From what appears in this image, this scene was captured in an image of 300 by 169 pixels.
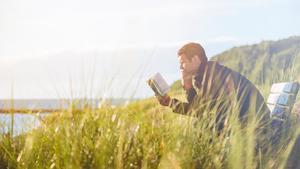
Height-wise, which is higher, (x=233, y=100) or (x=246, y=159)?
(x=233, y=100)

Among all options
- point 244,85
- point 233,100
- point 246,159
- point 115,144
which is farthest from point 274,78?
point 115,144

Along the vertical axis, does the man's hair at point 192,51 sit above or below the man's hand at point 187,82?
above

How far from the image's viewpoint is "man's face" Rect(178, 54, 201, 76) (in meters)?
5.34

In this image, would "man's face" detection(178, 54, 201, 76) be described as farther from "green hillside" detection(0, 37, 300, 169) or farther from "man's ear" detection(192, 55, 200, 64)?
"green hillside" detection(0, 37, 300, 169)

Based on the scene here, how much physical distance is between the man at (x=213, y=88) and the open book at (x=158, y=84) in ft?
0.21

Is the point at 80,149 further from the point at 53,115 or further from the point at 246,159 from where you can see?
the point at 246,159

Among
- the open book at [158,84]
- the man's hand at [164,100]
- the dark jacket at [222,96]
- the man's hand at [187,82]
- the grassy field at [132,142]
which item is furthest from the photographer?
the man's hand at [187,82]

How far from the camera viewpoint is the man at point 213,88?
4992mm

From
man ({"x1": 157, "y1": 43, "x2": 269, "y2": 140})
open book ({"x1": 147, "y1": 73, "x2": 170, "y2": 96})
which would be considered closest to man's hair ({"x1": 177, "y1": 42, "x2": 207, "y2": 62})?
man ({"x1": 157, "y1": 43, "x2": 269, "y2": 140})

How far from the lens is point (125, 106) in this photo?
4.31m

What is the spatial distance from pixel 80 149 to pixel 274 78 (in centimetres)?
392

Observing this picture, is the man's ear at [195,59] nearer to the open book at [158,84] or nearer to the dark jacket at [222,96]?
the dark jacket at [222,96]

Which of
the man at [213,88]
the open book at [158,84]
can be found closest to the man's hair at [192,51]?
the man at [213,88]

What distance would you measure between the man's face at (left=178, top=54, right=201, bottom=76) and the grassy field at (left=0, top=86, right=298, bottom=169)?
2.70ft
